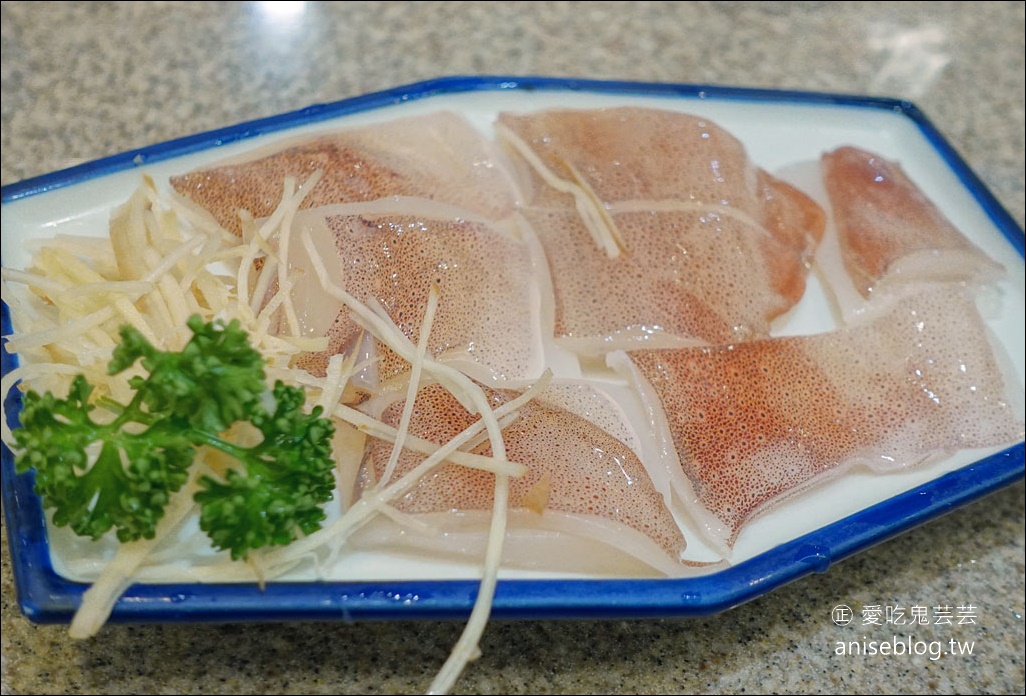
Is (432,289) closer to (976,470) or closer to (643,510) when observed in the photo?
(643,510)

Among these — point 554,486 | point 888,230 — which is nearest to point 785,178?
point 888,230

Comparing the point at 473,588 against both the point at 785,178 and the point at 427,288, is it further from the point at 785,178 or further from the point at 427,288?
the point at 785,178

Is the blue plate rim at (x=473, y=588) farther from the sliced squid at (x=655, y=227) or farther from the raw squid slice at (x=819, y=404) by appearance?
the sliced squid at (x=655, y=227)

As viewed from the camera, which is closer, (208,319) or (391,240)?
(208,319)

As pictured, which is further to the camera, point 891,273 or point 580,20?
point 580,20

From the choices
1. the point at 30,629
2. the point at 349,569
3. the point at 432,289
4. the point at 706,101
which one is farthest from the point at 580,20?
the point at 30,629

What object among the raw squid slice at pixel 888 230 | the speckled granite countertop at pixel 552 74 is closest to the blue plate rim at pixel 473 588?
the speckled granite countertop at pixel 552 74

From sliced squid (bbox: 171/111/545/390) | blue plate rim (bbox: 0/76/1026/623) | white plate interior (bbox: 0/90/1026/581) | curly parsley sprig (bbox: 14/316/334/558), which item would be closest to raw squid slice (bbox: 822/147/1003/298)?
white plate interior (bbox: 0/90/1026/581)
